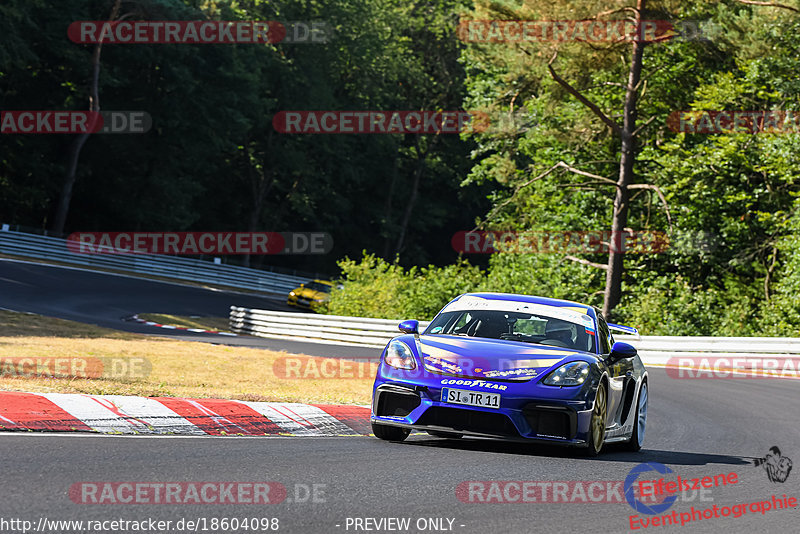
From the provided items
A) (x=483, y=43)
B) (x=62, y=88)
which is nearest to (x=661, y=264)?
(x=483, y=43)

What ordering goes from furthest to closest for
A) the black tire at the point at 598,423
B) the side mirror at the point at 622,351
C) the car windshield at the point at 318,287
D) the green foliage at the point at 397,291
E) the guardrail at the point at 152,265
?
the car windshield at the point at 318,287
the guardrail at the point at 152,265
the green foliage at the point at 397,291
the side mirror at the point at 622,351
the black tire at the point at 598,423

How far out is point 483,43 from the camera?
3497cm

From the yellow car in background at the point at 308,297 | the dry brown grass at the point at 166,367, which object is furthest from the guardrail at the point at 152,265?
the dry brown grass at the point at 166,367

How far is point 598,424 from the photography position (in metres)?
8.90

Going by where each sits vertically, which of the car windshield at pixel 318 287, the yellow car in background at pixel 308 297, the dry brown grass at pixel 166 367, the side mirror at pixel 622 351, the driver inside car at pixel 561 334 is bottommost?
the yellow car in background at pixel 308 297

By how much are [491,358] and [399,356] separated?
804mm

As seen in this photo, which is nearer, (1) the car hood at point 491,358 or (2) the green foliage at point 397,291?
(1) the car hood at point 491,358

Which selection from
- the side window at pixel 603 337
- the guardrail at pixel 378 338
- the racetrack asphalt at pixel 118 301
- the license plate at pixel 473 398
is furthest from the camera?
the racetrack asphalt at pixel 118 301

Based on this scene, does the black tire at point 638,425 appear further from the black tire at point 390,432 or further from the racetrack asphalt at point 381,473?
the black tire at point 390,432

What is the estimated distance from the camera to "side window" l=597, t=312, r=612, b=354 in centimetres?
971

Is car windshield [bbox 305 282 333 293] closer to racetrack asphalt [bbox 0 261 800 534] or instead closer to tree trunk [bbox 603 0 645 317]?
tree trunk [bbox 603 0 645 317]

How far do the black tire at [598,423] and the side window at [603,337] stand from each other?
2.26 feet

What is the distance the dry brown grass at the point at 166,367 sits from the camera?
11.3 meters

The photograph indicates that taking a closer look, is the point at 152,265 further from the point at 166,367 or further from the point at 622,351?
the point at 622,351
